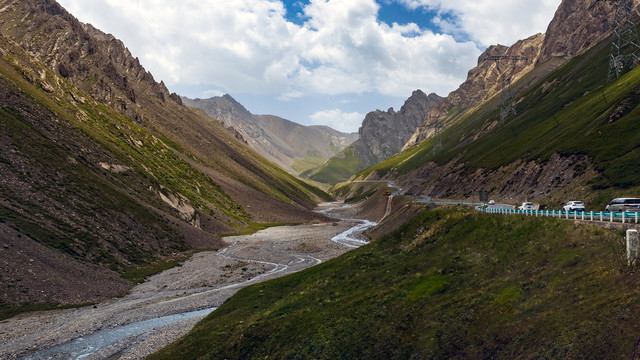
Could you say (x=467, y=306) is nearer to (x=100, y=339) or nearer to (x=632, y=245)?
(x=632, y=245)

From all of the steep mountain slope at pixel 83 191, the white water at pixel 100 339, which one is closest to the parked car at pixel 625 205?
the white water at pixel 100 339

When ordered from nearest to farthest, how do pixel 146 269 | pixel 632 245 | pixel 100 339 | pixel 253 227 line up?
pixel 632 245, pixel 100 339, pixel 146 269, pixel 253 227

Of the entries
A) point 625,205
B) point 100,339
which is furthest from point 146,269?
point 625,205

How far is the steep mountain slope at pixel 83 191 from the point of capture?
184 ft

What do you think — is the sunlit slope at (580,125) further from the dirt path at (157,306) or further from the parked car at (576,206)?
the dirt path at (157,306)

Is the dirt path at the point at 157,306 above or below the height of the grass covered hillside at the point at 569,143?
below

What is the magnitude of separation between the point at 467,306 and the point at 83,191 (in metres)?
84.1

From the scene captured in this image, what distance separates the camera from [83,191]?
81750 millimetres

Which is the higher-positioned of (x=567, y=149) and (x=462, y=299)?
(x=567, y=149)

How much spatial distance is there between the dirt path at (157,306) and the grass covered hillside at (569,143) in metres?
49.6

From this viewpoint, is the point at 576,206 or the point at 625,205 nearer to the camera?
the point at 625,205

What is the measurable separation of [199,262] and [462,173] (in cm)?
10259

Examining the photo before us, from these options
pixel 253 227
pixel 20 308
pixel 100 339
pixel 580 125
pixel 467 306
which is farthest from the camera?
pixel 253 227

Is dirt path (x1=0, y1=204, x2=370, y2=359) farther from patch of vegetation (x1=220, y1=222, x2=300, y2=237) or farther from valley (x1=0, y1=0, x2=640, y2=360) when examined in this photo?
patch of vegetation (x1=220, y1=222, x2=300, y2=237)
